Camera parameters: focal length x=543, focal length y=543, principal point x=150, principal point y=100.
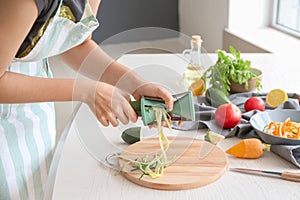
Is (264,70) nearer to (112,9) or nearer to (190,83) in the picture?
(190,83)

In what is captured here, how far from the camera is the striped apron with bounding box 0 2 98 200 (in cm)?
127

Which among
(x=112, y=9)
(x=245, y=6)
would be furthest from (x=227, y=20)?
(x=112, y=9)

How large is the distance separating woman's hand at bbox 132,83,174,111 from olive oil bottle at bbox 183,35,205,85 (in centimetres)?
27

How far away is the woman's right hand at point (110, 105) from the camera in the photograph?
42.3 inches

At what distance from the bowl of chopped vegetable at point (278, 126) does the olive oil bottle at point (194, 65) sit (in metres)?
0.23

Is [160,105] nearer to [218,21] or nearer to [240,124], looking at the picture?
[240,124]

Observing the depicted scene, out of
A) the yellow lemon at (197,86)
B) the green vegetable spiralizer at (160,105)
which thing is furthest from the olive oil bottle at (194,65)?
the green vegetable spiralizer at (160,105)

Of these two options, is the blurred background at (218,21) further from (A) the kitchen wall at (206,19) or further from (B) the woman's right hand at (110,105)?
(B) the woman's right hand at (110,105)

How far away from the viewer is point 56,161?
47.5 inches

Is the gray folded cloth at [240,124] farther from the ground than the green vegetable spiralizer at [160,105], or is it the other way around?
the green vegetable spiralizer at [160,105]

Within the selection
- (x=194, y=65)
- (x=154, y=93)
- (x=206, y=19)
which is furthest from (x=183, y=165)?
(x=206, y=19)

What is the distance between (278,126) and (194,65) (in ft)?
1.18

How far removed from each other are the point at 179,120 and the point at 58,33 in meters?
0.35

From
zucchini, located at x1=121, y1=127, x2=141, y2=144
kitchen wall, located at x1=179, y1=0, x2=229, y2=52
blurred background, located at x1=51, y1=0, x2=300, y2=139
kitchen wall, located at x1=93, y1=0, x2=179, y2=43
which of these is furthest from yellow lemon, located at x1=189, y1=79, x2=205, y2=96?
kitchen wall, located at x1=93, y1=0, x2=179, y2=43
